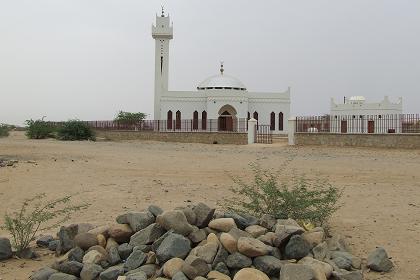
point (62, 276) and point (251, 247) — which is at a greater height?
point (251, 247)

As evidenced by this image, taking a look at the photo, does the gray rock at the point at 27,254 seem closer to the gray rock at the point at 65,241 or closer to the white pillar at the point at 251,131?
the gray rock at the point at 65,241

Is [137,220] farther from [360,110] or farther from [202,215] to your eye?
[360,110]

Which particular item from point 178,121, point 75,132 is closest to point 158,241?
point 75,132

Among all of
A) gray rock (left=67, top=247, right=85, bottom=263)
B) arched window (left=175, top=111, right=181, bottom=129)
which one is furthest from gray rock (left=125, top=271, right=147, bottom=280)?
arched window (left=175, top=111, right=181, bottom=129)

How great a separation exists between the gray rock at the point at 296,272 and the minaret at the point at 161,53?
4042cm

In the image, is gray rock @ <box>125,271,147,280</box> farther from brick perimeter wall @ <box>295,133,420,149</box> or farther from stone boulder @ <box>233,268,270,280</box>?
brick perimeter wall @ <box>295,133,420,149</box>

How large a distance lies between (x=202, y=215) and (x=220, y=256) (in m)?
0.78

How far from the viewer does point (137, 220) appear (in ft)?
18.9

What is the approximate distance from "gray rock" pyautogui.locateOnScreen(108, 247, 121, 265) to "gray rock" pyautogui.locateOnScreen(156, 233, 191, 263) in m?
0.58

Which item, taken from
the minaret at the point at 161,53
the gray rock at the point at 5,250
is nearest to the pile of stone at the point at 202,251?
the gray rock at the point at 5,250

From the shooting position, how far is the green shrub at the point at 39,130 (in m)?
38.2

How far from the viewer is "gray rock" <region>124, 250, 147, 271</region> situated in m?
5.13

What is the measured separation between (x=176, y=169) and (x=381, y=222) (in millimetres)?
8242

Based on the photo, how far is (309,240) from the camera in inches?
218
